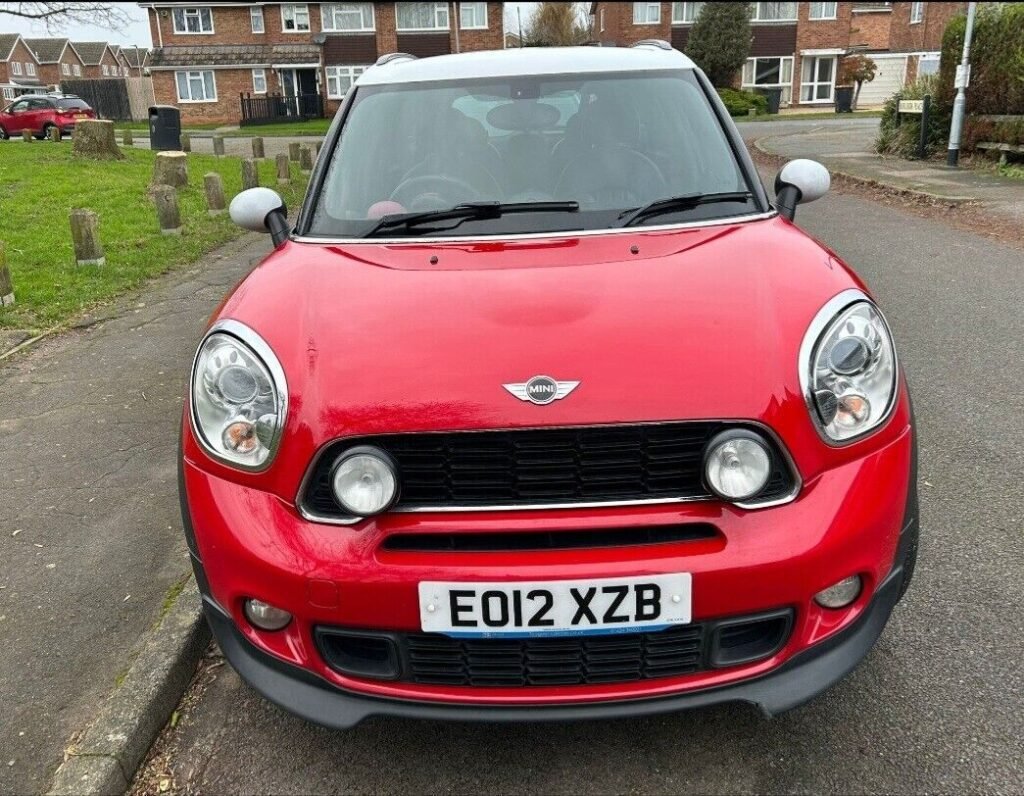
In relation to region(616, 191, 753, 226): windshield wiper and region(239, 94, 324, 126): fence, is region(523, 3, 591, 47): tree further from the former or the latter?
region(616, 191, 753, 226): windshield wiper

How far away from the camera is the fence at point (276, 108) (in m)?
45.9

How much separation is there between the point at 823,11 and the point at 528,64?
51.1 metres

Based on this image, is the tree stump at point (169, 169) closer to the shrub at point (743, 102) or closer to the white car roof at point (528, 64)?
the white car roof at point (528, 64)

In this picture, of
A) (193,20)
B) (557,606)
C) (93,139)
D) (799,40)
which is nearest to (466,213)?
(557,606)

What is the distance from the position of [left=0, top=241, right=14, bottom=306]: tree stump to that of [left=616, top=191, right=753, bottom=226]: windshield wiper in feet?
18.6

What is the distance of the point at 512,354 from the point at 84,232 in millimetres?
7186

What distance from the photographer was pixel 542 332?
2.08 m

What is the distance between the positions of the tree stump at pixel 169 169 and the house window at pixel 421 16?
3661cm

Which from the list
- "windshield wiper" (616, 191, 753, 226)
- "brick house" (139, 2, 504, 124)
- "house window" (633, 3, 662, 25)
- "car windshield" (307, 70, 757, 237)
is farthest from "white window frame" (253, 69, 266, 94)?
"windshield wiper" (616, 191, 753, 226)

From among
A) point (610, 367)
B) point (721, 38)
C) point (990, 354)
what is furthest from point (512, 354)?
point (721, 38)

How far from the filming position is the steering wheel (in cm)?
297

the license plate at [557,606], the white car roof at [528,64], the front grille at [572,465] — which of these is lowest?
the license plate at [557,606]

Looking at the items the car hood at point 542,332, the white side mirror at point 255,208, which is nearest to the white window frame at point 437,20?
the white side mirror at point 255,208

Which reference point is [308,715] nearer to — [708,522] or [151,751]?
[151,751]
